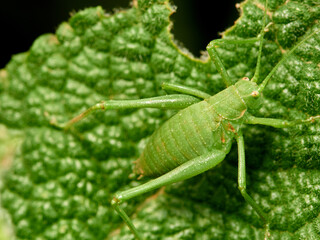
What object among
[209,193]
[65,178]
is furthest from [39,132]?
[209,193]

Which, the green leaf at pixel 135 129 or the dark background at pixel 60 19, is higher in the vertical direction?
the dark background at pixel 60 19

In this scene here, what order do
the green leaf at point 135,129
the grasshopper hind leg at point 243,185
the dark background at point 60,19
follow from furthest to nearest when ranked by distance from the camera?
1. the dark background at point 60,19
2. the green leaf at point 135,129
3. the grasshopper hind leg at point 243,185

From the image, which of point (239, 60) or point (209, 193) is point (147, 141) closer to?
point (209, 193)

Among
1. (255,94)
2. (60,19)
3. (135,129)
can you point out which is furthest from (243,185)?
(60,19)

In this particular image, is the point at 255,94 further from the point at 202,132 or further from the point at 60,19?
the point at 60,19

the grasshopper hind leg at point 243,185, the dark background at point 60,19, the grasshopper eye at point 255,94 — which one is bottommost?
the grasshopper hind leg at point 243,185

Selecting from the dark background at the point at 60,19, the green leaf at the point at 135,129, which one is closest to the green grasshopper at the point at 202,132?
the green leaf at the point at 135,129

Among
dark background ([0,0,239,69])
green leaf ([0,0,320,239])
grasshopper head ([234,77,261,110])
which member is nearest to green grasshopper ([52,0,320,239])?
grasshopper head ([234,77,261,110])

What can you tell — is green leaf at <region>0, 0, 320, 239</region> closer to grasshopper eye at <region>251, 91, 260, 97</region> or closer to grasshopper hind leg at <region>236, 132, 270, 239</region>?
grasshopper hind leg at <region>236, 132, 270, 239</region>

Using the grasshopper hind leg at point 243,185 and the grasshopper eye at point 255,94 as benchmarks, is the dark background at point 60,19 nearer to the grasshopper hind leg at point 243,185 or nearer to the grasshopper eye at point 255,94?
the grasshopper eye at point 255,94
